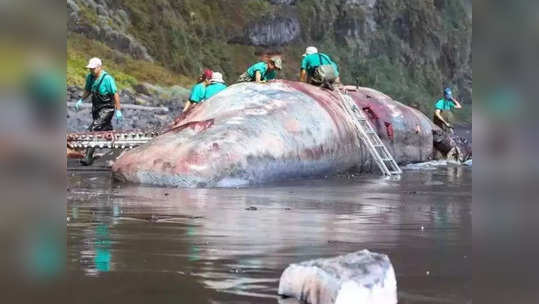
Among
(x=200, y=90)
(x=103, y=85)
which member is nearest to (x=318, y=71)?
(x=200, y=90)

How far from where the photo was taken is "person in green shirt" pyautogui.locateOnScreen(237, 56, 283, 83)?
15.9 metres

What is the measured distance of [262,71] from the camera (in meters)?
16.2

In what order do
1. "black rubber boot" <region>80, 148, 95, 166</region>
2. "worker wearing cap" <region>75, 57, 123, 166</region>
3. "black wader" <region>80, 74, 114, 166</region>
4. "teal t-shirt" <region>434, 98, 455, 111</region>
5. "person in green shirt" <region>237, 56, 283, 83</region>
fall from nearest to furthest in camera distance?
"person in green shirt" <region>237, 56, 283, 83</region>
"black rubber boot" <region>80, 148, 95, 166</region>
"worker wearing cap" <region>75, 57, 123, 166</region>
"black wader" <region>80, 74, 114, 166</region>
"teal t-shirt" <region>434, 98, 455, 111</region>

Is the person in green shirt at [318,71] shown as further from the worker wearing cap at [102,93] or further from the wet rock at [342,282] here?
the wet rock at [342,282]

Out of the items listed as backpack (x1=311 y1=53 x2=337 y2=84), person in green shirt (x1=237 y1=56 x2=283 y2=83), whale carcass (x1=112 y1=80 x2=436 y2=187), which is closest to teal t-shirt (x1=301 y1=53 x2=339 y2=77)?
backpack (x1=311 y1=53 x2=337 y2=84)

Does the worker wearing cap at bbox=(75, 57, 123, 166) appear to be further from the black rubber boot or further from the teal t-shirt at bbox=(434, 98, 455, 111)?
the teal t-shirt at bbox=(434, 98, 455, 111)

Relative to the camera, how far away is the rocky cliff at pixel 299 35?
47.5 m

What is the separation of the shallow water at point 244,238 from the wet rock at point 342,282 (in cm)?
10

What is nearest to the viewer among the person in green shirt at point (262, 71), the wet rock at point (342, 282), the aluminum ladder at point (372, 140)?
the wet rock at point (342, 282)

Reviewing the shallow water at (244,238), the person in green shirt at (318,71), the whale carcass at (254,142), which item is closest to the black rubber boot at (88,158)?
the whale carcass at (254,142)

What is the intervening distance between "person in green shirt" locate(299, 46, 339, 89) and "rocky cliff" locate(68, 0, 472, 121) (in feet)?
82.9

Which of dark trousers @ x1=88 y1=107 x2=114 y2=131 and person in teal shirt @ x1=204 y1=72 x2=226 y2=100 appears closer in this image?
person in teal shirt @ x1=204 y1=72 x2=226 y2=100

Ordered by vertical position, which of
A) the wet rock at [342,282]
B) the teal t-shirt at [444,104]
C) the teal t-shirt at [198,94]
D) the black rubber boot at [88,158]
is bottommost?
the wet rock at [342,282]

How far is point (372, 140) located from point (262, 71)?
2451 mm
